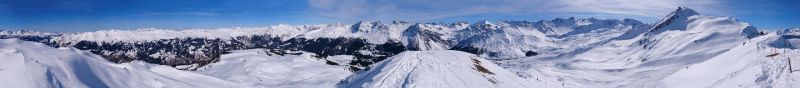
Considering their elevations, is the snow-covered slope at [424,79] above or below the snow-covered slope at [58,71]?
below

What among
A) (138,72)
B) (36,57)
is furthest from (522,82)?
(36,57)

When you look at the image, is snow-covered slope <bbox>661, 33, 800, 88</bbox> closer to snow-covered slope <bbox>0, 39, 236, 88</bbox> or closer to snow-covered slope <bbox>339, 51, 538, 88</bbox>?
snow-covered slope <bbox>339, 51, 538, 88</bbox>

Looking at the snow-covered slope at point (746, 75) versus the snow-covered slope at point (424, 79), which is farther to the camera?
the snow-covered slope at point (424, 79)

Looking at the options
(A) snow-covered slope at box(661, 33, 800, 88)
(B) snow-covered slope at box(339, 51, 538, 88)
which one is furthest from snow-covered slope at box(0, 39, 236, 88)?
(A) snow-covered slope at box(661, 33, 800, 88)

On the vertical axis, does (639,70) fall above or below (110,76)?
below

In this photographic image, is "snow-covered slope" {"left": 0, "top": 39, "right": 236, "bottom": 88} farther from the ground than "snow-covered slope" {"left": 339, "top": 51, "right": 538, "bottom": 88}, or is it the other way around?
"snow-covered slope" {"left": 0, "top": 39, "right": 236, "bottom": 88}

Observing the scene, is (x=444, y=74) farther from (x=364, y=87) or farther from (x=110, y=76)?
(x=110, y=76)

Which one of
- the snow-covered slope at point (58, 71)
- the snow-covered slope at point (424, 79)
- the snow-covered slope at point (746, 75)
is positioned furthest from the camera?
the snow-covered slope at point (424, 79)

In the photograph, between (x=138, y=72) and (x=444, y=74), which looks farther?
(x=444, y=74)

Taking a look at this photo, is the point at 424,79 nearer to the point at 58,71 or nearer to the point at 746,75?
the point at 58,71

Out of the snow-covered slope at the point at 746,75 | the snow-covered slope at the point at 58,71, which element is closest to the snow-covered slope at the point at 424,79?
the snow-covered slope at the point at 746,75

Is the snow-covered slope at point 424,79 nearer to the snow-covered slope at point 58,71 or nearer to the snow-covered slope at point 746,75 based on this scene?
the snow-covered slope at point 746,75
